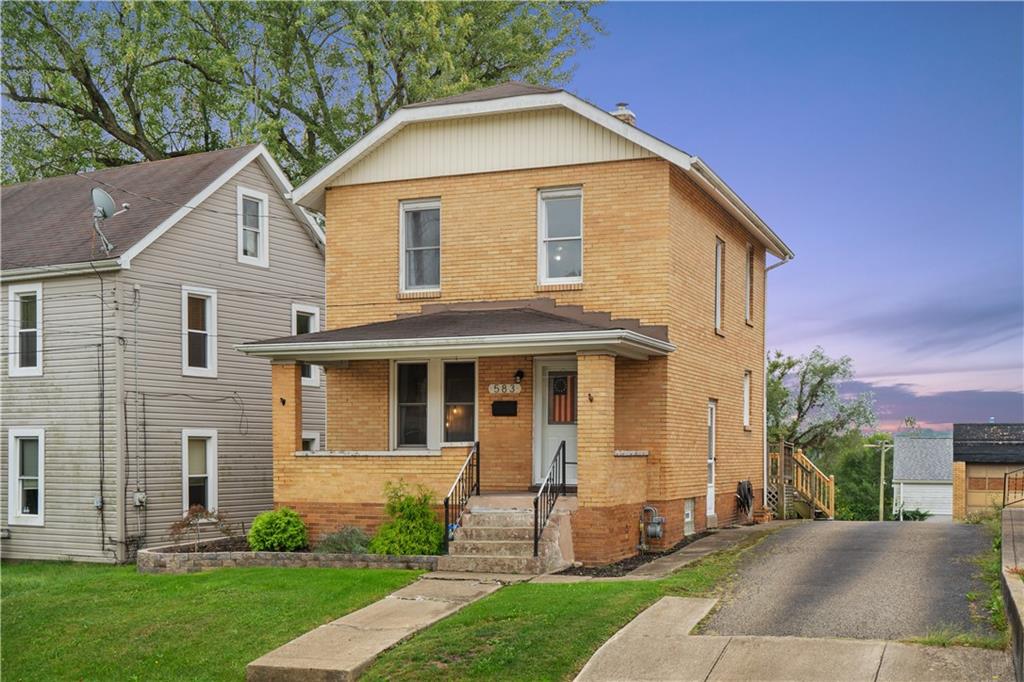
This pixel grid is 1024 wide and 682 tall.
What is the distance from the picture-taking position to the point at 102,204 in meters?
22.9

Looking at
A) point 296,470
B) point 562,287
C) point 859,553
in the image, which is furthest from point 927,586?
point 296,470

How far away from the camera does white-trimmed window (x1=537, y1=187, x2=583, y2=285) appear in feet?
63.3

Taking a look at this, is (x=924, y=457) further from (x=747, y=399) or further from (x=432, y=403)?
(x=432, y=403)

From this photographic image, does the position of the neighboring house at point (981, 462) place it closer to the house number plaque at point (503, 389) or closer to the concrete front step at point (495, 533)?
the house number plaque at point (503, 389)

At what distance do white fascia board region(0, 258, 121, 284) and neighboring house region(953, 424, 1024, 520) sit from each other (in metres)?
32.3

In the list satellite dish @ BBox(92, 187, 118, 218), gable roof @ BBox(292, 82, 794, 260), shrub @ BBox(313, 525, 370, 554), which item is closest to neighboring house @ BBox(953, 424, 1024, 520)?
gable roof @ BBox(292, 82, 794, 260)

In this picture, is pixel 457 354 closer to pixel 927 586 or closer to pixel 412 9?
pixel 927 586

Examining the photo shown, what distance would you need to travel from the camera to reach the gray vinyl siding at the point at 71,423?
22125mm

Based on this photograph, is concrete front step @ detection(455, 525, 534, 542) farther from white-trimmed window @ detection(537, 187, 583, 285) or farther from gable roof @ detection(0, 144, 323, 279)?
gable roof @ detection(0, 144, 323, 279)

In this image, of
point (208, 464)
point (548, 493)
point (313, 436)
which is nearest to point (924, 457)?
point (313, 436)

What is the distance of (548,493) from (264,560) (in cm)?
442

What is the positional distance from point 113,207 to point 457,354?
9467mm

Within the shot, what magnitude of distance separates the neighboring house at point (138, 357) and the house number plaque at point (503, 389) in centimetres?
770

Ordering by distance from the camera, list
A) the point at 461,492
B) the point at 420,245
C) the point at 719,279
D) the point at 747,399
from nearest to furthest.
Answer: the point at 461,492, the point at 420,245, the point at 719,279, the point at 747,399
